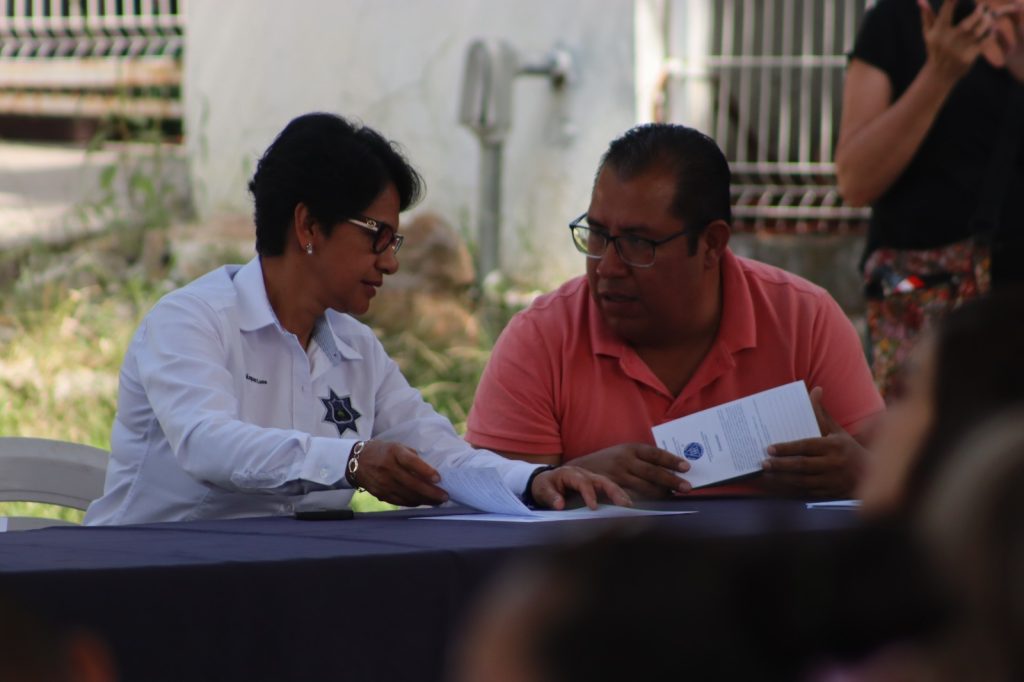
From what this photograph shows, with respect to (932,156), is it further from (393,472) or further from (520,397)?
(393,472)

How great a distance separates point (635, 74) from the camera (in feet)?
22.7

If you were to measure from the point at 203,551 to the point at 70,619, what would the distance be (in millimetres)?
282

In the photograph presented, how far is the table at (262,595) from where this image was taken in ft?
5.71

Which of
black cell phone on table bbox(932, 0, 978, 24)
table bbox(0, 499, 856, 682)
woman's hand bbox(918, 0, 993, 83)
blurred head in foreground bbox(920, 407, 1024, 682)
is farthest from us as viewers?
black cell phone on table bbox(932, 0, 978, 24)

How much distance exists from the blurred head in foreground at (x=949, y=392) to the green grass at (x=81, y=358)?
13.4 ft

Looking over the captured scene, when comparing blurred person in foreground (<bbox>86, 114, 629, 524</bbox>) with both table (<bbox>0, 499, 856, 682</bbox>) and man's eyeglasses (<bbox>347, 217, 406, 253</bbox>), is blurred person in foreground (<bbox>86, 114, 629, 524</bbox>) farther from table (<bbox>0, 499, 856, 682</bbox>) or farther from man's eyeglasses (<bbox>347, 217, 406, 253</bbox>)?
table (<bbox>0, 499, 856, 682</bbox>)

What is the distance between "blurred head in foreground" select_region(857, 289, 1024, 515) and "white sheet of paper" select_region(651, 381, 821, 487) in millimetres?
1705

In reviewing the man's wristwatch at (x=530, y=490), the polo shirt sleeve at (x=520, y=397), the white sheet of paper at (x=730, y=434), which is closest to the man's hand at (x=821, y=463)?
the white sheet of paper at (x=730, y=434)

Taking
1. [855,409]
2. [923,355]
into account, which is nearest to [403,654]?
[923,355]

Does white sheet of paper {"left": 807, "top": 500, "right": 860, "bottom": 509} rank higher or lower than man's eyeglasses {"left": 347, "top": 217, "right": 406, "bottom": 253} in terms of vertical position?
lower

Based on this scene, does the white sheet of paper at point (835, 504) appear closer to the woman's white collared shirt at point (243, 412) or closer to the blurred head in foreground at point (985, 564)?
the woman's white collared shirt at point (243, 412)

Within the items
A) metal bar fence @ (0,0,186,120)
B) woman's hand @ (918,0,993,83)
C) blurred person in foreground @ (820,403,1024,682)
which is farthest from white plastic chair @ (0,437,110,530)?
metal bar fence @ (0,0,186,120)

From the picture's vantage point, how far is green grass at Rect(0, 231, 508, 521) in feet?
18.7

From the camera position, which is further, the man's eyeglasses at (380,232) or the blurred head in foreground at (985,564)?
the man's eyeglasses at (380,232)
